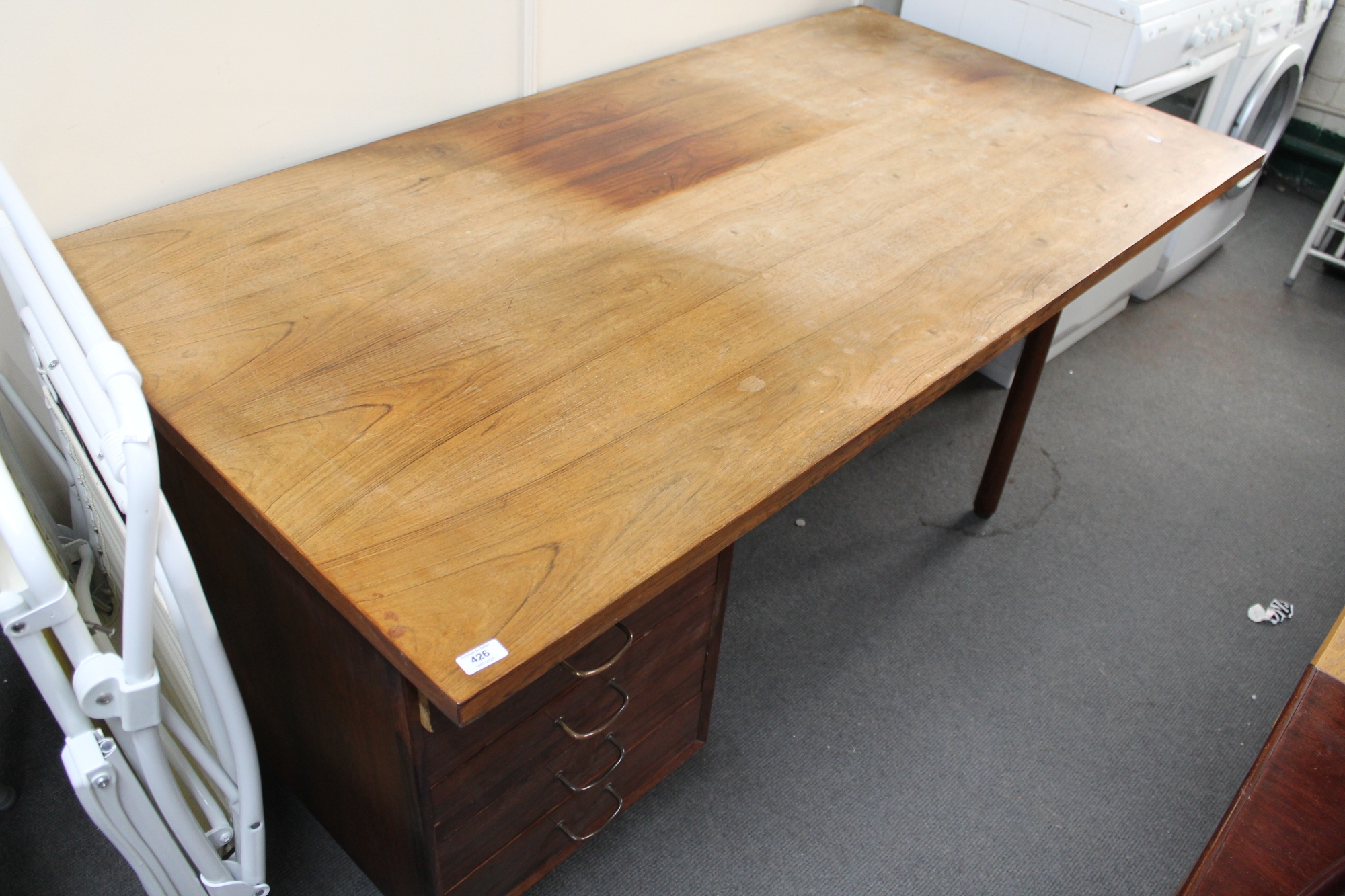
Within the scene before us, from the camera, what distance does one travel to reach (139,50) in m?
1.28

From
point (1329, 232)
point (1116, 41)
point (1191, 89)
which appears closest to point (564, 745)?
point (1116, 41)

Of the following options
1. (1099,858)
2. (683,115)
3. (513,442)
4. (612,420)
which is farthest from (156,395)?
(1099,858)

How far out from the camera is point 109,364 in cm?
84

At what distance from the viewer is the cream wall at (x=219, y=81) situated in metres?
1.23

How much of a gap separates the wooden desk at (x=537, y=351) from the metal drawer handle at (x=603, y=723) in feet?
0.27

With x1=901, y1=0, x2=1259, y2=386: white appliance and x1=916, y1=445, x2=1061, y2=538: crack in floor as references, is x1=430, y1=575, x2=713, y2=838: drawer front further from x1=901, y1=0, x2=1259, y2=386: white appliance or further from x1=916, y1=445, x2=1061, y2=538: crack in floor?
x1=901, y1=0, x2=1259, y2=386: white appliance

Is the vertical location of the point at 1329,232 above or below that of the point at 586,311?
below

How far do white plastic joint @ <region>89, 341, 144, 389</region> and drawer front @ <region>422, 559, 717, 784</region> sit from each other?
0.41 m

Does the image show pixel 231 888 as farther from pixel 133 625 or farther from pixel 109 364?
pixel 109 364

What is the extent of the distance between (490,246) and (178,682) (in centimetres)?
66

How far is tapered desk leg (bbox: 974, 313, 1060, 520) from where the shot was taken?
1.79 m

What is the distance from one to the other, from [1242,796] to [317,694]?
0.98 m

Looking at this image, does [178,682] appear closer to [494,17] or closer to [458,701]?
[458,701]

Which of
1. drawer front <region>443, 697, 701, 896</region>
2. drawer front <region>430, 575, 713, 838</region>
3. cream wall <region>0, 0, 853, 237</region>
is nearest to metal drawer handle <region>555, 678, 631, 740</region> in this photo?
drawer front <region>430, 575, 713, 838</region>
